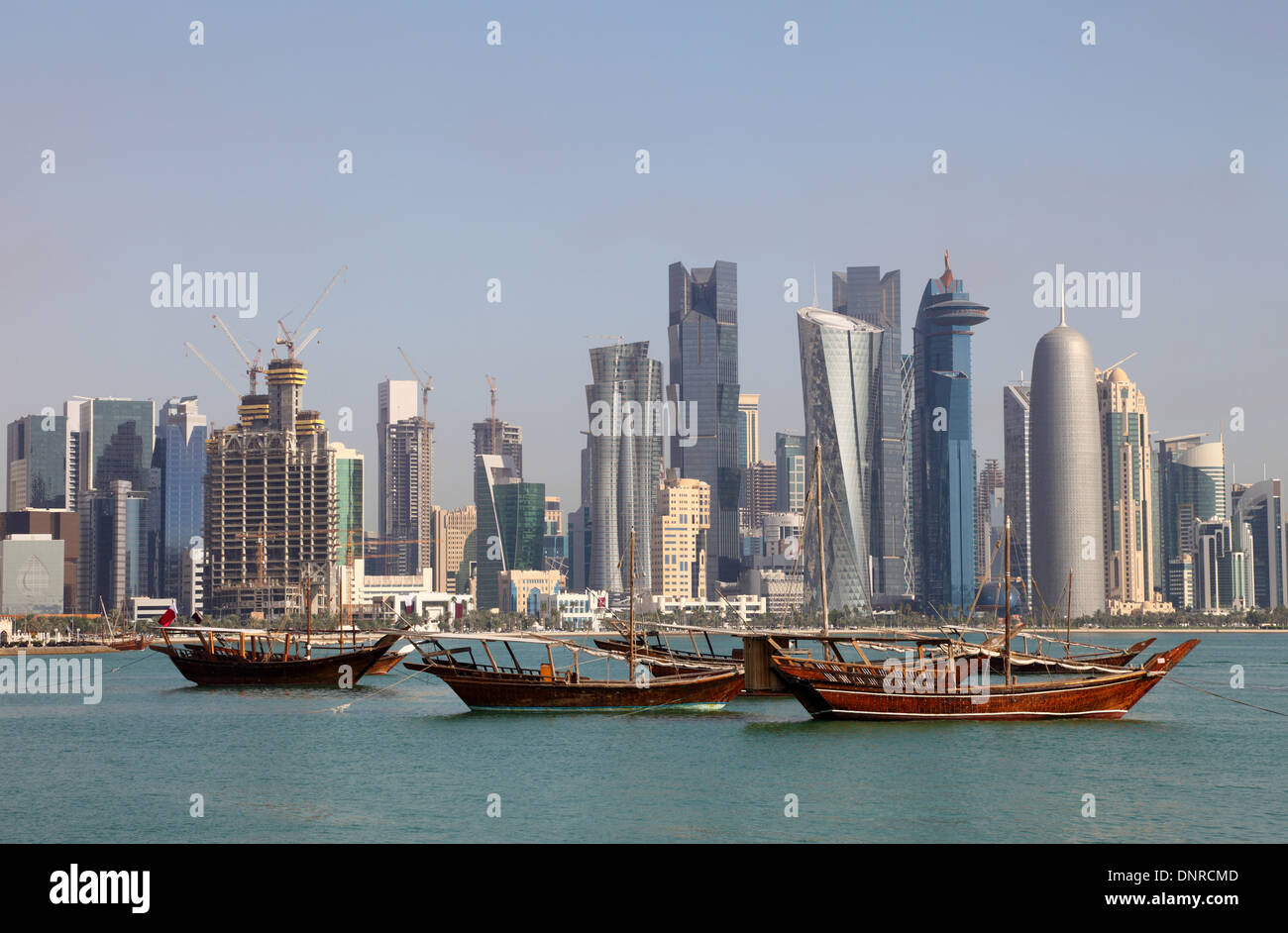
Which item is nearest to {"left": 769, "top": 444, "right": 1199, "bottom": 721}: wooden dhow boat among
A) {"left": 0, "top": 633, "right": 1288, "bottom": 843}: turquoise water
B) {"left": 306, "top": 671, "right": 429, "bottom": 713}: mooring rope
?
{"left": 0, "top": 633, "right": 1288, "bottom": 843}: turquoise water

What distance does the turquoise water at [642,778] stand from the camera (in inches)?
2037

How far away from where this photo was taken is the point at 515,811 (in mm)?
55500

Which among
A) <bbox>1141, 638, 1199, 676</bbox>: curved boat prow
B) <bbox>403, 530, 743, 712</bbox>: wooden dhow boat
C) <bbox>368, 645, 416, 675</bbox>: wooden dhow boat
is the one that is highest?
<bbox>1141, 638, 1199, 676</bbox>: curved boat prow

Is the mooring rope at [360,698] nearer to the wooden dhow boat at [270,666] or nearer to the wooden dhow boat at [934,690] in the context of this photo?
the wooden dhow boat at [270,666]

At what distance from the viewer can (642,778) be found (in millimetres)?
62906

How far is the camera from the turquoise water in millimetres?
51750

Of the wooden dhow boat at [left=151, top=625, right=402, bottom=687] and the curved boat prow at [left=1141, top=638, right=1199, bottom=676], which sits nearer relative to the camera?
the curved boat prow at [left=1141, top=638, right=1199, bottom=676]

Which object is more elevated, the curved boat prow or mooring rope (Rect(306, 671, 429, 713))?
the curved boat prow

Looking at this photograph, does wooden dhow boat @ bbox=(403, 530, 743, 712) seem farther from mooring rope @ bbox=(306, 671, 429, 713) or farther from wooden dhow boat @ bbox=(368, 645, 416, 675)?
wooden dhow boat @ bbox=(368, 645, 416, 675)
